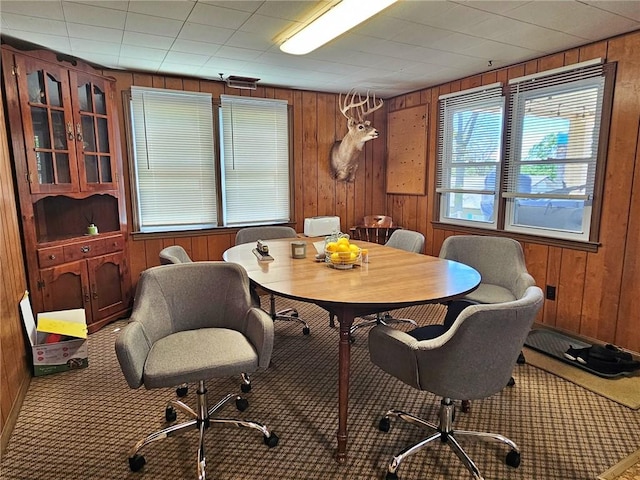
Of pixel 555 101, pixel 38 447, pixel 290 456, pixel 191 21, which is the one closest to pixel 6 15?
pixel 191 21

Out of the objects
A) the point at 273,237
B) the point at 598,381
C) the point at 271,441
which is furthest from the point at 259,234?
the point at 598,381

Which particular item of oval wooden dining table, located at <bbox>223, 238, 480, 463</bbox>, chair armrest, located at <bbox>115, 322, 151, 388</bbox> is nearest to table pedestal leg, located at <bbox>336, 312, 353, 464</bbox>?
oval wooden dining table, located at <bbox>223, 238, 480, 463</bbox>

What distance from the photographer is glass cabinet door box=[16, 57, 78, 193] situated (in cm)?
291

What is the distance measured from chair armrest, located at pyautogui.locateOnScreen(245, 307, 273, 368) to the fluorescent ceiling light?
176cm

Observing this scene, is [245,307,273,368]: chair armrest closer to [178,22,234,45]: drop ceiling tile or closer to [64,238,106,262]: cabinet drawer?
[178,22,234,45]: drop ceiling tile

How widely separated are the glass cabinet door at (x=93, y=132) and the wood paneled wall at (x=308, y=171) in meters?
0.25

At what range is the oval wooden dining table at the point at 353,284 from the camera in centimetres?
183

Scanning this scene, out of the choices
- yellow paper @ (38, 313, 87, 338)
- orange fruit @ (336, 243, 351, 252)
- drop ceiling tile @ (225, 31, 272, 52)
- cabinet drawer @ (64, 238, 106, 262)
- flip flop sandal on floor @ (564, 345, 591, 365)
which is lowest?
flip flop sandal on floor @ (564, 345, 591, 365)

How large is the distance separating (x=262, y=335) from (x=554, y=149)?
119 inches

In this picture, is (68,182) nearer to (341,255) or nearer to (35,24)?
(35,24)

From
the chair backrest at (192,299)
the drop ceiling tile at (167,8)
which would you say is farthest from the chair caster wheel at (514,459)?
the drop ceiling tile at (167,8)

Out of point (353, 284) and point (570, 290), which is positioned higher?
point (353, 284)

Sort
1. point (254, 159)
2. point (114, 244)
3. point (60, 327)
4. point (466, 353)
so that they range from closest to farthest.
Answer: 1. point (466, 353)
2. point (60, 327)
3. point (114, 244)
4. point (254, 159)

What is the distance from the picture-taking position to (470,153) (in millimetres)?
4199
